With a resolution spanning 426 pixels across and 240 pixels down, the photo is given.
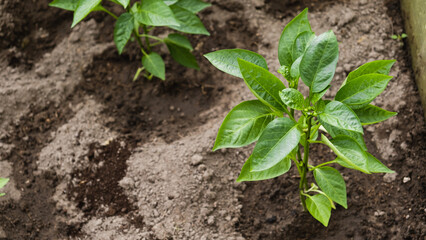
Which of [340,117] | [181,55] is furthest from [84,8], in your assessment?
[340,117]

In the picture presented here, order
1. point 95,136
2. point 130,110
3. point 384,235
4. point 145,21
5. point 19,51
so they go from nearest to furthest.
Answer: point 384,235
point 145,21
point 95,136
point 130,110
point 19,51

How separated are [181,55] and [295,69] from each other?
1.30 metres

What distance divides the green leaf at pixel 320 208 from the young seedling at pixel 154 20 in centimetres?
117

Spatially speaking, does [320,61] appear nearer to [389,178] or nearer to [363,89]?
[363,89]

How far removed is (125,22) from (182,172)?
96cm

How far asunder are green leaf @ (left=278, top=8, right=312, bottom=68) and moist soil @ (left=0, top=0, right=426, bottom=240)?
89 centimetres

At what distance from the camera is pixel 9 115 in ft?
9.73

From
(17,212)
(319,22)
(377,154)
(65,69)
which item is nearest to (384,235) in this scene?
(377,154)

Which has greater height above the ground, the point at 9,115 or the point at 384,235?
the point at 9,115

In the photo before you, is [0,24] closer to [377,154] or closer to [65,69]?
[65,69]

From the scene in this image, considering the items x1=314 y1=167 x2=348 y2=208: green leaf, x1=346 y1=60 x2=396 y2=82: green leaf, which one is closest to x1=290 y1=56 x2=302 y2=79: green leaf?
x1=346 y1=60 x2=396 y2=82: green leaf

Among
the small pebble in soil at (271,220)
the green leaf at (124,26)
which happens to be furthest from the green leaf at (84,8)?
the small pebble in soil at (271,220)

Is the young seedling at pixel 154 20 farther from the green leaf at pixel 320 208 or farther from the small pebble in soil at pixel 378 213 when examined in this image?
the small pebble in soil at pixel 378 213

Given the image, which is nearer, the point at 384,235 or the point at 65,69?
the point at 384,235
